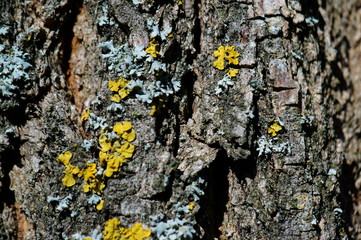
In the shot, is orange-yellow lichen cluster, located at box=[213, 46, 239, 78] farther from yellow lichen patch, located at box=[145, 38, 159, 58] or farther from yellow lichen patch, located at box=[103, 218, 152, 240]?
yellow lichen patch, located at box=[103, 218, 152, 240]

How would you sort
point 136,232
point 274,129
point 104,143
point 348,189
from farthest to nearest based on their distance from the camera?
point 348,189 → point 274,129 → point 104,143 → point 136,232

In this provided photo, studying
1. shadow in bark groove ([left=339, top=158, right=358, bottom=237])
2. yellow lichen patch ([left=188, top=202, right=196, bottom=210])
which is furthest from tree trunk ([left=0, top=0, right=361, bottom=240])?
shadow in bark groove ([left=339, top=158, right=358, bottom=237])

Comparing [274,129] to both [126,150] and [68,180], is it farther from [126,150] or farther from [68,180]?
[68,180]

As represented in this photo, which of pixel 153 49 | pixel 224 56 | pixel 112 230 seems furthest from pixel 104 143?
pixel 224 56

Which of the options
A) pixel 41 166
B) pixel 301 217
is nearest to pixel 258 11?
pixel 301 217

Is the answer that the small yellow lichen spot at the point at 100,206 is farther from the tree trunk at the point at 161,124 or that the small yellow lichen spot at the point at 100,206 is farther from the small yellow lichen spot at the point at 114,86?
the small yellow lichen spot at the point at 114,86

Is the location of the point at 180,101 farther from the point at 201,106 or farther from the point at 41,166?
the point at 41,166

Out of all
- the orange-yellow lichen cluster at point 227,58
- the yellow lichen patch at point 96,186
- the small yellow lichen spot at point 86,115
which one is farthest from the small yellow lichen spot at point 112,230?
the orange-yellow lichen cluster at point 227,58
